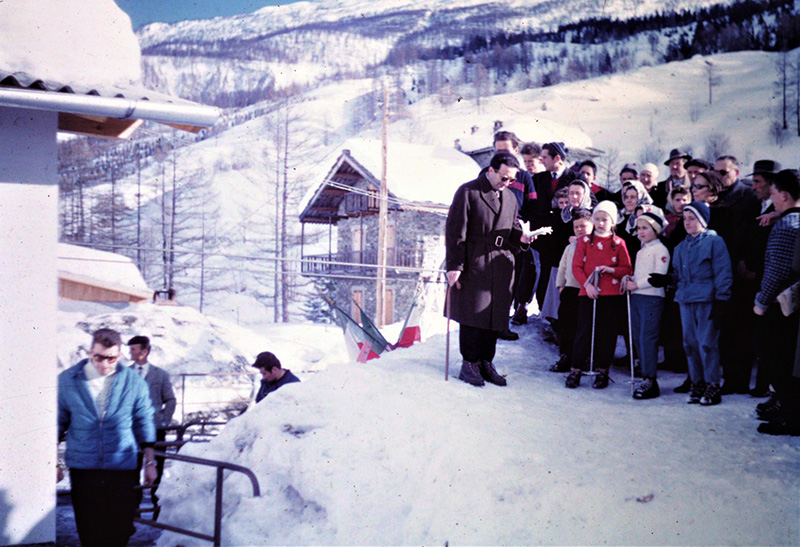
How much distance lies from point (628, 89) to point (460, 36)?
6.28ft

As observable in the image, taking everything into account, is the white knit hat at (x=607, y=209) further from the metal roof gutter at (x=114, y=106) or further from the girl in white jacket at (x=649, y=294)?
the metal roof gutter at (x=114, y=106)

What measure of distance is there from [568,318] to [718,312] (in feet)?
3.48

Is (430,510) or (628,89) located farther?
(628,89)

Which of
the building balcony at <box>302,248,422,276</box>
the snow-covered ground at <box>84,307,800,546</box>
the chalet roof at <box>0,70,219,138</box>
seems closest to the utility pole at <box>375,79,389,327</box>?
the building balcony at <box>302,248,422,276</box>

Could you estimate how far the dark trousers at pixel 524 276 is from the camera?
4.84 metres

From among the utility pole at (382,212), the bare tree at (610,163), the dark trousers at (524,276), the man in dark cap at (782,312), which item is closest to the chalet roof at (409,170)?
the utility pole at (382,212)

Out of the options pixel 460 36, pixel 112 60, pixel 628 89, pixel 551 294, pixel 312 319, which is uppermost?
pixel 460 36

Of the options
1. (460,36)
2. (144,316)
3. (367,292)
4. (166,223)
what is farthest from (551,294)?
(166,223)

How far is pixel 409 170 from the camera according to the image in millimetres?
11000

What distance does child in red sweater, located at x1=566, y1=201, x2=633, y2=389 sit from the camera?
3760mm

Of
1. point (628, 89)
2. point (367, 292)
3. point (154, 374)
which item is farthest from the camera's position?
point (367, 292)

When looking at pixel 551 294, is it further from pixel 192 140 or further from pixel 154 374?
pixel 192 140

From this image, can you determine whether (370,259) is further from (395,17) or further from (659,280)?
(659,280)

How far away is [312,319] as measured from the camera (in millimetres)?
13281
